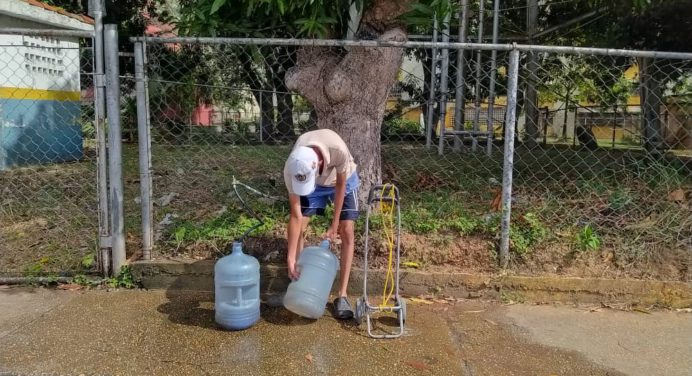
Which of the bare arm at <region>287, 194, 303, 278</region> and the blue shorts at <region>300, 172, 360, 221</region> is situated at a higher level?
the blue shorts at <region>300, 172, 360, 221</region>

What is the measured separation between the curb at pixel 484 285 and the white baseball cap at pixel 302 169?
1121 mm

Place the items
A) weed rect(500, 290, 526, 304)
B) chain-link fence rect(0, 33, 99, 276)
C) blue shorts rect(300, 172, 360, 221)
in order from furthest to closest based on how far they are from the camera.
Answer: chain-link fence rect(0, 33, 99, 276), weed rect(500, 290, 526, 304), blue shorts rect(300, 172, 360, 221)

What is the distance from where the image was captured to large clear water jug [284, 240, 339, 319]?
376cm

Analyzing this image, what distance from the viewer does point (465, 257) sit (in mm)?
4516

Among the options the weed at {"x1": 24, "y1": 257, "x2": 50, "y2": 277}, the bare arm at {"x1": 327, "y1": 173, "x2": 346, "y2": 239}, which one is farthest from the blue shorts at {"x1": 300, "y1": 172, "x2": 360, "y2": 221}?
the weed at {"x1": 24, "y1": 257, "x2": 50, "y2": 277}

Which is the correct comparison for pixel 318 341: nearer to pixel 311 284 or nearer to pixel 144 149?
pixel 311 284

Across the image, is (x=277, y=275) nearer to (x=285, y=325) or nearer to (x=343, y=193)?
(x=285, y=325)

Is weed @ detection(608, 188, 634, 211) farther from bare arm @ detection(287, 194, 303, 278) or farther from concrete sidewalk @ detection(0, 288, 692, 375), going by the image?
bare arm @ detection(287, 194, 303, 278)

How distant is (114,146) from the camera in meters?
4.34

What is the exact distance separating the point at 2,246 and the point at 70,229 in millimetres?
563

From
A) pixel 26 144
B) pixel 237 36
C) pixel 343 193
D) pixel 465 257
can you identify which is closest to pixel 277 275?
pixel 343 193

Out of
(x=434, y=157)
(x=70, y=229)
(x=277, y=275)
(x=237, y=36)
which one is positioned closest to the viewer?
(x=277, y=275)

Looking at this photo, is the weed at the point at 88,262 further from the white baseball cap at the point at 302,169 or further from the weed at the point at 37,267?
the white baseball cap at the point at 302,169

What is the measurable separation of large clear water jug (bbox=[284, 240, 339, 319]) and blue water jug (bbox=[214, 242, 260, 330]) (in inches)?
10.2
